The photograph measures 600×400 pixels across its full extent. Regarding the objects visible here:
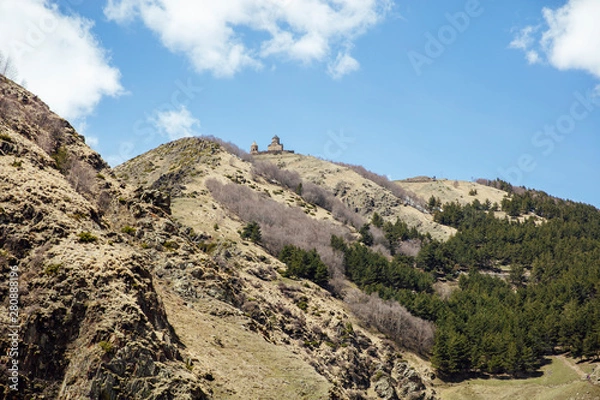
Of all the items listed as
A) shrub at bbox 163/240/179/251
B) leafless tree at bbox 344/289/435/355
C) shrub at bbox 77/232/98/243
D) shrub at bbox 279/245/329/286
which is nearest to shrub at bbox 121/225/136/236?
shrub at bbox 163/240/179/251

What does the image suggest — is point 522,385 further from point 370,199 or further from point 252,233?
point 370,199

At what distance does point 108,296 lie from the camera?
2938 centimetres

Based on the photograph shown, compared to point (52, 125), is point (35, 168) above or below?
below

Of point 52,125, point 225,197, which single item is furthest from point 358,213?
point 52,125

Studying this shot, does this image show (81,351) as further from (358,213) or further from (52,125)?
(358,213)

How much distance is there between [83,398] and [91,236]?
1087 cm

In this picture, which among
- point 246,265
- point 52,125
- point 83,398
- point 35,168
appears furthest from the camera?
point 246,265

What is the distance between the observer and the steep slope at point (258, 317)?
36.6m

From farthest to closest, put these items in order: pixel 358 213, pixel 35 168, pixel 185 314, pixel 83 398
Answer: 1. pixel 358 213
2. pixel 185 314
3. pixel 35 168
4. pixel 83 398

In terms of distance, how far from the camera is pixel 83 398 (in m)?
25.8

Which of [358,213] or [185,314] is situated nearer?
[185,314]

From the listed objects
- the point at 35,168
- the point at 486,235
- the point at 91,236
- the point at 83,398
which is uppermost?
the point at 486,235

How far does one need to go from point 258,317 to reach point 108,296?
79.7 ft

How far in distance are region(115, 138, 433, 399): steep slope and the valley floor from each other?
5087mm
